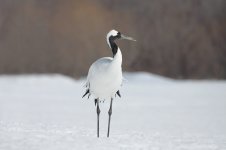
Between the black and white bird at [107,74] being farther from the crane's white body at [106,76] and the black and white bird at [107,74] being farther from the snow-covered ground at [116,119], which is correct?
the snow-covered ground at [116,119]

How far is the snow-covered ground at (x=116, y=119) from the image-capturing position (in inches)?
265

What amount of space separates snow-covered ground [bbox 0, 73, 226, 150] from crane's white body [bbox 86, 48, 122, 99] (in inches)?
24.2

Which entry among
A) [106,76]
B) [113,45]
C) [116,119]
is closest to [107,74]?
[106,76]

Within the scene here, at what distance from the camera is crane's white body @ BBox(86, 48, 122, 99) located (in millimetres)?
7258

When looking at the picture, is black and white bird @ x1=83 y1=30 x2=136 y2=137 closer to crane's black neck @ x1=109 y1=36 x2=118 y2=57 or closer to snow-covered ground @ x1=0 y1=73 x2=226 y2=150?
crane's black neck @ x1=109 y1=36 x2=118 y2=57

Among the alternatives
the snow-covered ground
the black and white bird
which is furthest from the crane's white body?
the snow-covered ground

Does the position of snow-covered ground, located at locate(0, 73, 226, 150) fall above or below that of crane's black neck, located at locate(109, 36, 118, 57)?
below

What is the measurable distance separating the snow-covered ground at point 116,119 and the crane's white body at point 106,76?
2.02 feet

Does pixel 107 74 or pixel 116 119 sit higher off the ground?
pixel 107 74

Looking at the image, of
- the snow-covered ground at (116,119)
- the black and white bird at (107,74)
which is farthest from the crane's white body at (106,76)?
the snow-covered ground at (116,119)

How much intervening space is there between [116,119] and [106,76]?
428 centimetres

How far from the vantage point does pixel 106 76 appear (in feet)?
24.0

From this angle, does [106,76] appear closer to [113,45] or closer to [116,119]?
[113,45]

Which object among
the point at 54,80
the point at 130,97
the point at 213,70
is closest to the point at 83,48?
the point at 54,80
